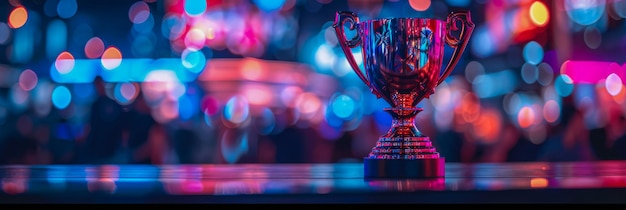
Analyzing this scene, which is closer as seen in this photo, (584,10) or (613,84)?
(613,84)

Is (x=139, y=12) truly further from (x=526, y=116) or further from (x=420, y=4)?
(x=526, y=116)

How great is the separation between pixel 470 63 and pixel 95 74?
1.43m

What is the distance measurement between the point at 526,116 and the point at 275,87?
3.19 ft

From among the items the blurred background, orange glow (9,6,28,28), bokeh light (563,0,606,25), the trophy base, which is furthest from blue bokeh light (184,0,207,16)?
the trophy base

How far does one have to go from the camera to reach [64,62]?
3170 mm

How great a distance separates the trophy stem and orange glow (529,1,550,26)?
2.52 m

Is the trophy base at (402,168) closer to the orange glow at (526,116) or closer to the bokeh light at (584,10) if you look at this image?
the orange glow at (526,116)

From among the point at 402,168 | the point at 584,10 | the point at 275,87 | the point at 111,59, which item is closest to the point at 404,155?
the point at 402,168

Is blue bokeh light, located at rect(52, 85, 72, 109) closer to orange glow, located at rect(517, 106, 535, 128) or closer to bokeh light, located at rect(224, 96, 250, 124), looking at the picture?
bokeh light, located at rect(224, 96, 250, 124)

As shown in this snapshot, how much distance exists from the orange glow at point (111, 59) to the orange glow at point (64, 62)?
5.9 inches

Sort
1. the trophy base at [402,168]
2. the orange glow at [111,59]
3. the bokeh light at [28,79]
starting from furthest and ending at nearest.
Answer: the bokeh light at [28,79] < the orange glow at [111,59] < the trophy base at [402,168]

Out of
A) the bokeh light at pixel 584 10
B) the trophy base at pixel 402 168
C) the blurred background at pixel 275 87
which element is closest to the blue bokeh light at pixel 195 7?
the blurred background at pixel 275 87

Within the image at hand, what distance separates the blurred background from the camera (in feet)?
10.1

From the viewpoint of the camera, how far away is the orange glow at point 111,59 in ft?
10.1
